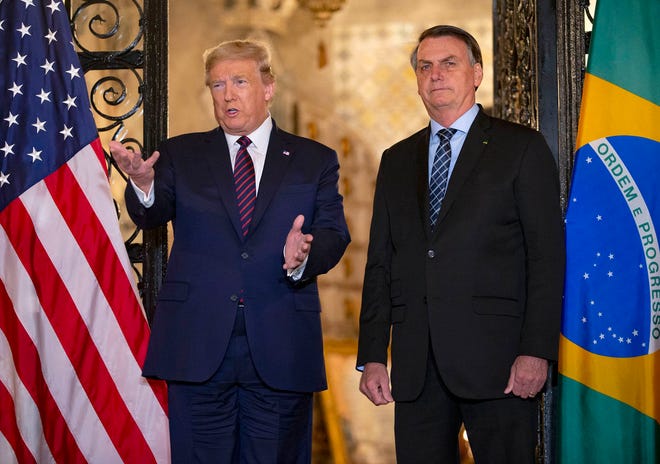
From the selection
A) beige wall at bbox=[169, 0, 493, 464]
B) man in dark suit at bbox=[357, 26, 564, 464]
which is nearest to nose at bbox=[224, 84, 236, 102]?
man in dark suit at bbox=[357, 26, 564, 464]

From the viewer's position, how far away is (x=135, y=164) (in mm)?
2654

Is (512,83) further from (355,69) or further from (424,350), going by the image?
(355,69)

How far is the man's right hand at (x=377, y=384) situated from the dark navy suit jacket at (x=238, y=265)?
0.51ft

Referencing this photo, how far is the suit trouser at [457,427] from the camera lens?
2.54 m

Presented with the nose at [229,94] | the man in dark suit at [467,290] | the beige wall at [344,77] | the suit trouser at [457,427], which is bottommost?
the suit trouser at [457,427]

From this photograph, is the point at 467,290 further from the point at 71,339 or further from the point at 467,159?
the point at 71,339

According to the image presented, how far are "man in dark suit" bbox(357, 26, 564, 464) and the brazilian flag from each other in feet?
1.57

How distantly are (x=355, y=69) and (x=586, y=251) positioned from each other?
169 inches

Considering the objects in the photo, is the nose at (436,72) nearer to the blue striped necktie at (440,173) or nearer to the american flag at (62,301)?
the blue striped necktie at (440,173)

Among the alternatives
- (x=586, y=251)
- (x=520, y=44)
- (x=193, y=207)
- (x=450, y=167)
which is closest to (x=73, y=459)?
(x=193, y=207)

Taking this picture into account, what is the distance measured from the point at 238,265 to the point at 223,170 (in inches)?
12.6

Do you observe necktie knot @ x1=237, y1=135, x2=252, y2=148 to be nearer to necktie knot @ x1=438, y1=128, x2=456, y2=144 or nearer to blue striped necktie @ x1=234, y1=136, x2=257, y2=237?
blue striped necktie @ x1=234, y1=136, x2=257, y2=237

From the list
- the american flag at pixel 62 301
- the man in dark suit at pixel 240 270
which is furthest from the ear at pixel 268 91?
the american flag at pixel 62 301

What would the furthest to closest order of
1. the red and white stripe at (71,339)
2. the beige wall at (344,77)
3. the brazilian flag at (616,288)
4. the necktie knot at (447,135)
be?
the beige wall at (344,77), the red and white stripe at (71,339), the brazilian flag at (616,288), the necktie knot at (447,135)
